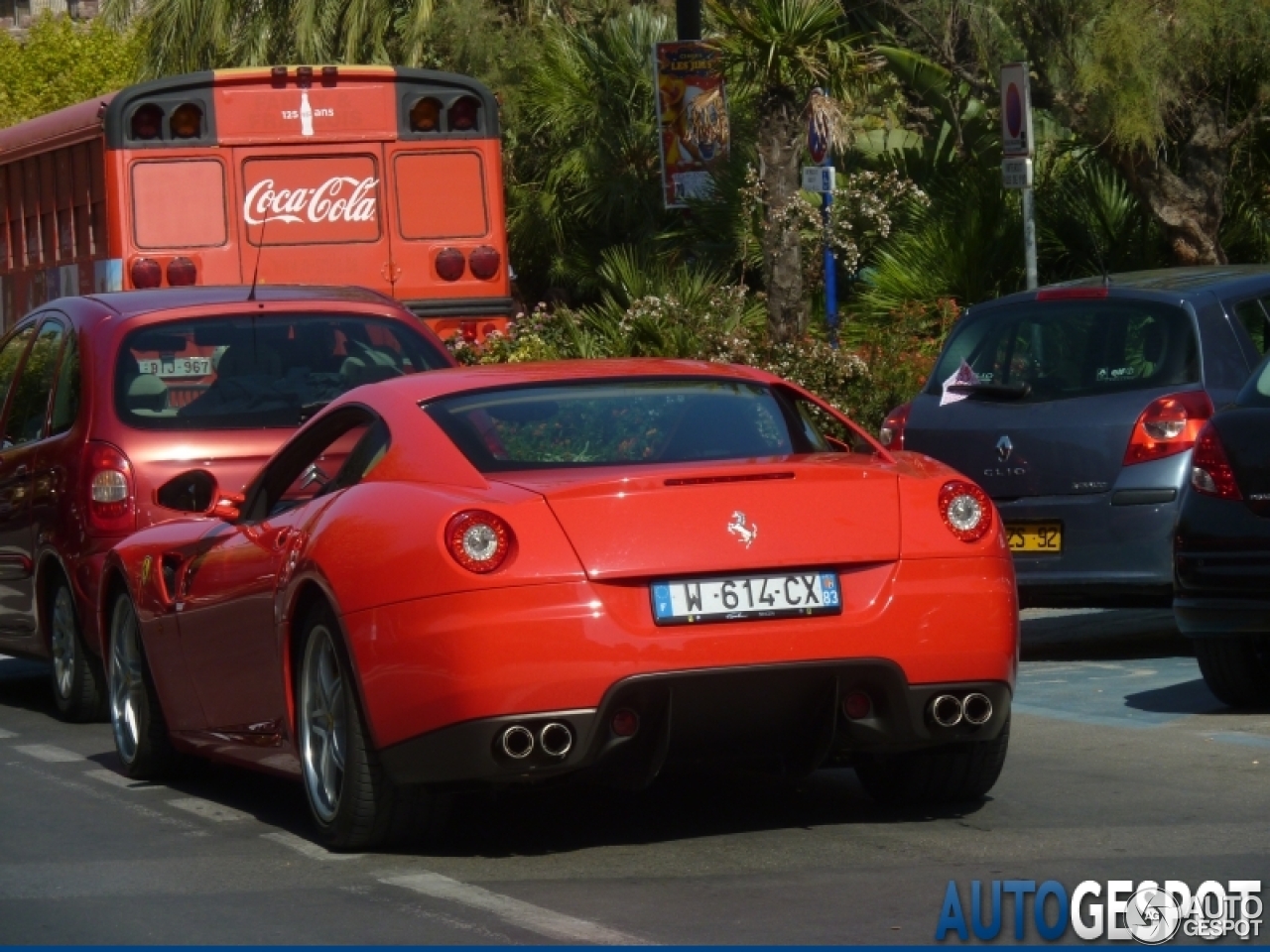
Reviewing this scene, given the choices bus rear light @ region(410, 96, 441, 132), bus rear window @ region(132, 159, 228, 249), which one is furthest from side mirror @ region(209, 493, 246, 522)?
bus rear light @ region(410, 96, 441, 132)

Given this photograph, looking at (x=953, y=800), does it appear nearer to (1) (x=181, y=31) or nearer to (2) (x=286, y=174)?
(2) (x=286, y=174)

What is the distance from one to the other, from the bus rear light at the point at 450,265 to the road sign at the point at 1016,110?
483 centimetres

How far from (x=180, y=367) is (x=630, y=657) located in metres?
4.38

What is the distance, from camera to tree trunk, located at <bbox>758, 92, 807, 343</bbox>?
18.5 m

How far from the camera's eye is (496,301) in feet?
62.2

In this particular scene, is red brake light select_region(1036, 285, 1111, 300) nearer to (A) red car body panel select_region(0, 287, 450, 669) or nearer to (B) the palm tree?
(A) red car body panel select_region(0, 287, 450, 669)

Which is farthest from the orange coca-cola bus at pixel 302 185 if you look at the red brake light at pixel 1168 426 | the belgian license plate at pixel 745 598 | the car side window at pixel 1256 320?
the belgian license plate at pixel 745 598

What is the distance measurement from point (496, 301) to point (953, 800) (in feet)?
38.2

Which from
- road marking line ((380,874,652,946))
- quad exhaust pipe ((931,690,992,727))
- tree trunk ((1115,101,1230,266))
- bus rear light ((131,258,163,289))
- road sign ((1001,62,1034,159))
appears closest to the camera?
road marking line ((380,874,652,946))

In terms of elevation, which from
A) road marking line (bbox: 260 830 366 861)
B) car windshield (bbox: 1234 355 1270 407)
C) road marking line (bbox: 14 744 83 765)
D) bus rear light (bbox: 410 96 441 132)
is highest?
bus rear light (bbox: 410 96 441 132)

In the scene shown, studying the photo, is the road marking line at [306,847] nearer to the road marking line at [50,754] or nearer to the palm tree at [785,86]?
the road marking line at [50,754]

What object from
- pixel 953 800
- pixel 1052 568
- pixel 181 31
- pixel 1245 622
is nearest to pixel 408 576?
pixel 953 800

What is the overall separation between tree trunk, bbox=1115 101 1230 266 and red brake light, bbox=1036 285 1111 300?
303 inches

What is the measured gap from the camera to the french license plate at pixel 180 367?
10398mm
